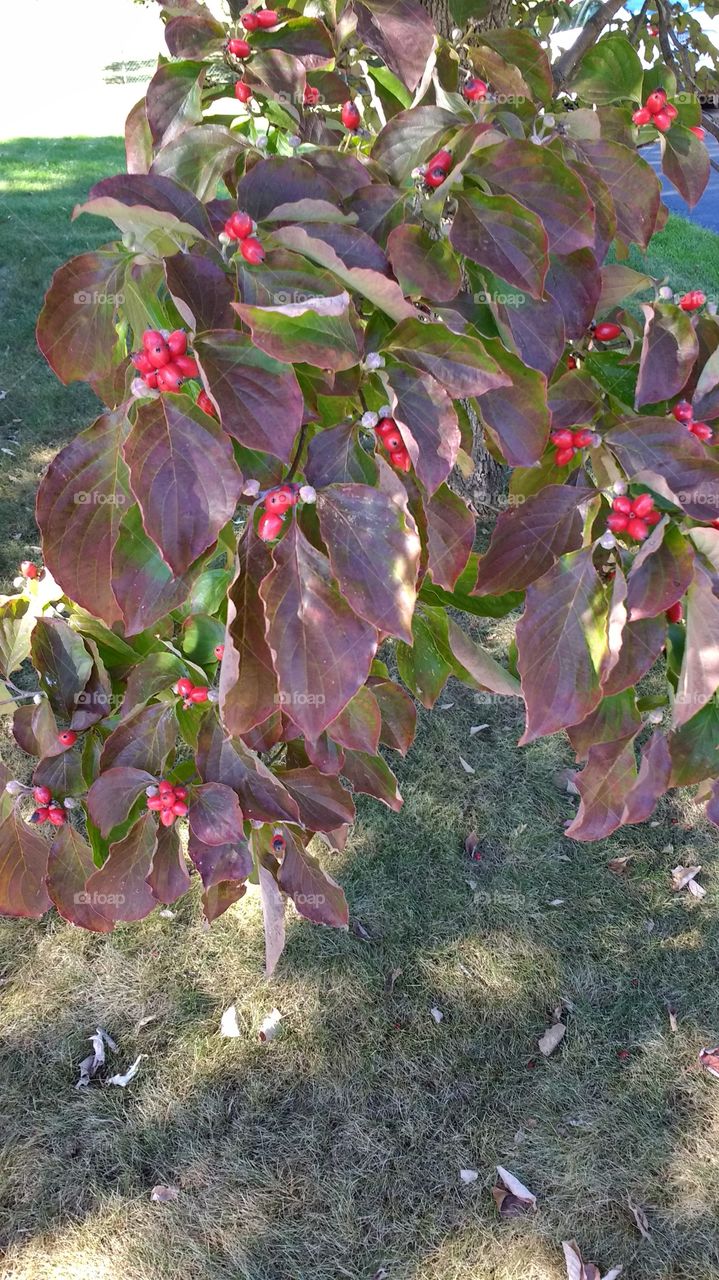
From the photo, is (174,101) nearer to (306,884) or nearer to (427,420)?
(427,420)

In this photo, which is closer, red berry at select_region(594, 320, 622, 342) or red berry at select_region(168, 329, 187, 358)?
red berry at select_region(168, 329, 187, 358)

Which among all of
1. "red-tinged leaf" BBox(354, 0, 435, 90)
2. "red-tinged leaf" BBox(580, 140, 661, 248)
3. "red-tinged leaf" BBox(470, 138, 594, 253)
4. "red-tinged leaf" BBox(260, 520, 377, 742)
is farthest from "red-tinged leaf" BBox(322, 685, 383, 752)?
"red-tinged leaf" BBox(354, 0, 435, 90)

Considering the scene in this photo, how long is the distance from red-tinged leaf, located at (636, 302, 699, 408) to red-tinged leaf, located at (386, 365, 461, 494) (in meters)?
0.27

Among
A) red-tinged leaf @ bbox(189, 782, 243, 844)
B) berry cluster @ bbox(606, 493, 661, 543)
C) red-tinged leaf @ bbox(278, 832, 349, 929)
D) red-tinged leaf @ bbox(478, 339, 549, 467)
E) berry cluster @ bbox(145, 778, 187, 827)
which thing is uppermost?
red-tinged leaf @ bbox(478, 339, 549, 467)

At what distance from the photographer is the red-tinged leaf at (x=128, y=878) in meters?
1.26

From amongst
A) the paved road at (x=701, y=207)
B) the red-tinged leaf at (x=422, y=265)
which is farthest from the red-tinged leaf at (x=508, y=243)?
the paved road at (x=701, y=207)

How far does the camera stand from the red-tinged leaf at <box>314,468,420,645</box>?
0.83 m

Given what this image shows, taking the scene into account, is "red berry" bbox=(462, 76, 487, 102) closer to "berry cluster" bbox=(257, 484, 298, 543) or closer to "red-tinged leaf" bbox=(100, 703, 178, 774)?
"berry cluster" bbox=(257, 484, 298, 543)

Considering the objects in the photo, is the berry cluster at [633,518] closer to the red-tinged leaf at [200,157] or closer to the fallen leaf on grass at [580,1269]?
the red-tinged leaf at [200,157]

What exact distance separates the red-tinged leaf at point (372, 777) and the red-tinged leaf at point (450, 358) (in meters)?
0.69

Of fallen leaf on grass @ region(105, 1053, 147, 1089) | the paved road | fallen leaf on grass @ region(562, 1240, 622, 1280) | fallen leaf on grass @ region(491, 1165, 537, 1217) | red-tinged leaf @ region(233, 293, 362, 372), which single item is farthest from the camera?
the paved road

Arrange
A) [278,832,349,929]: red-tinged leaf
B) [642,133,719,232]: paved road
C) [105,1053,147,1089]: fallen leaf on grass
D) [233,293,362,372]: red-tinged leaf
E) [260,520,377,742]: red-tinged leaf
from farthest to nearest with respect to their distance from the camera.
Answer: [642,133,719,232]: paved road → [105,1053,147,1089]: fallen leaf on grass → [278,832,349,929]: red-tinged leaf → [260,520,377,742]: red-tinged leaf → [233,293,362,372]: red-tinged leaf

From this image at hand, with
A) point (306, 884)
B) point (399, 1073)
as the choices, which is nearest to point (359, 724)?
point (306, 884)

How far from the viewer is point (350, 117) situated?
130cm
